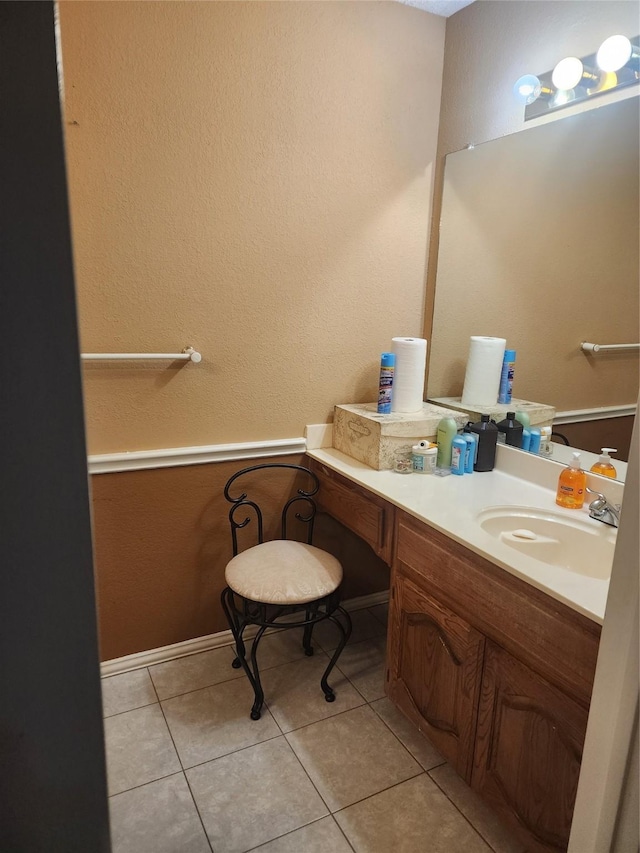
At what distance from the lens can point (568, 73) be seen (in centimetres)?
152

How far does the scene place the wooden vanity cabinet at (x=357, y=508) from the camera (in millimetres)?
1640

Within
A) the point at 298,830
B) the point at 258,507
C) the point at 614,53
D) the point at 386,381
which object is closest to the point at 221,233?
the point at 386,381

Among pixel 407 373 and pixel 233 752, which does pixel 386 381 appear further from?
pixel 233 752

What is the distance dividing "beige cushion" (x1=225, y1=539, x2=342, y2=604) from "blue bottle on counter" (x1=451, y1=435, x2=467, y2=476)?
1.65 ft

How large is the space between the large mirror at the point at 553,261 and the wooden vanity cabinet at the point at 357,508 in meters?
0.56

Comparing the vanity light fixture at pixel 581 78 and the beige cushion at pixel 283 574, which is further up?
the vanity light fixture at pixel 581 78

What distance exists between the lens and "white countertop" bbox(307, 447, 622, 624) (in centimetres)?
109

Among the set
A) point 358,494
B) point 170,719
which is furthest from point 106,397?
point 170,719

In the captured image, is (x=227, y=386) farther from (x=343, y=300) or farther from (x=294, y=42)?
(x=294, y=42)

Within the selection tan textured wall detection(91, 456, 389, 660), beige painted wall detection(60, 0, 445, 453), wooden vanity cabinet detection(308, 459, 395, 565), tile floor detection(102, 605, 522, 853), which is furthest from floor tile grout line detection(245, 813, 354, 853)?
beige painted wall detection(60, 0, 445, 453)

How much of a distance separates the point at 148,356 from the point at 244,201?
1.93ft

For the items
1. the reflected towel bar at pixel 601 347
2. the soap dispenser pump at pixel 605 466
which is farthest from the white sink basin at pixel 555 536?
the reflected towel bar at pixel 601 347

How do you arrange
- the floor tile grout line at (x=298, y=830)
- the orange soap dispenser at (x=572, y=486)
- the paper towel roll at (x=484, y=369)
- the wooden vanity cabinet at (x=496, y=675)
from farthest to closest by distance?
the paper towel roll at (x=484, y=369) < the orange soap dispenser at (x=572, y=486) < the floor tile grout line at (x=298, y=830) < the wooden vanity cabinet at (x=496, y=675)

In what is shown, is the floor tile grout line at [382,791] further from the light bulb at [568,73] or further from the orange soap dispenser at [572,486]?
the light bulb at [568,73]
